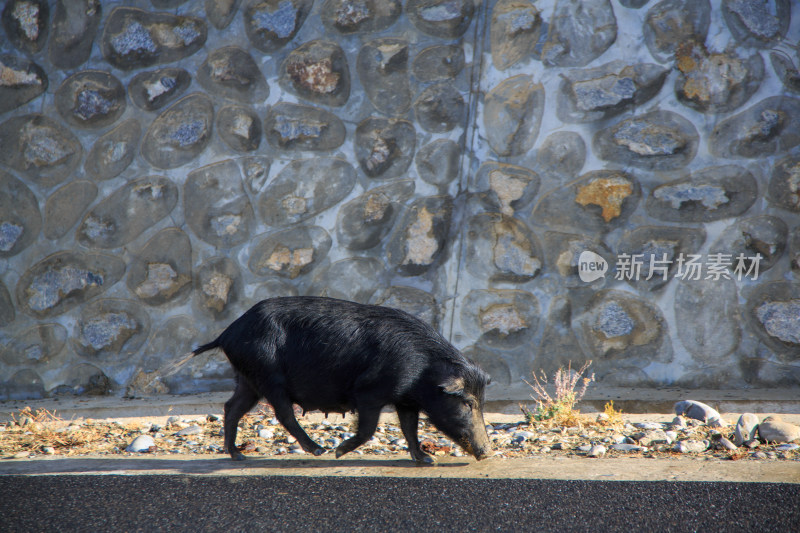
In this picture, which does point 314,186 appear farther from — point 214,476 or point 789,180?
point 789,180

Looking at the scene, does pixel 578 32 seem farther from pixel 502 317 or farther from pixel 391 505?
pixel 391 505

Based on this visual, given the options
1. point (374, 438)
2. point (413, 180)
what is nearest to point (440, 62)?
point (413, 180)

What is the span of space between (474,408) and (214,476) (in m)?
1.22

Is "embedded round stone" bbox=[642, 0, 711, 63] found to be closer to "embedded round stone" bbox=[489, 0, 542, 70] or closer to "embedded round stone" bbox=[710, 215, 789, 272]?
"embedded round stone" bbox=[489, 0, 542, 70]

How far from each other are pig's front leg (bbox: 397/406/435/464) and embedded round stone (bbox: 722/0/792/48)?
3.35 m

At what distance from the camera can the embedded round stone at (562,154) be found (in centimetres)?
483

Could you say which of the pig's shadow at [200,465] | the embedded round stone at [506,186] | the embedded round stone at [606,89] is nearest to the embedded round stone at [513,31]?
the embedded round stone at [606,89]

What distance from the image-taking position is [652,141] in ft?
15.4

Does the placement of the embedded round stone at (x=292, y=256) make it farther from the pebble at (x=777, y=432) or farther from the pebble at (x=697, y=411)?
the pebble at (x=777, y=432)

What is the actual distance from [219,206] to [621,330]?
302cm

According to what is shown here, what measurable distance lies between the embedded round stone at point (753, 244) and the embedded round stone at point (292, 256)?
2721 millimetres

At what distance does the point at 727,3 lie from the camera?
4.60 meters

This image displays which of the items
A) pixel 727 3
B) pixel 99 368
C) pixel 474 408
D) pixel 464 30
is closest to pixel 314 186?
pixel 464 30

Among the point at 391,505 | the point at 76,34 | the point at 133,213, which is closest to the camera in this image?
the point at 391,505
